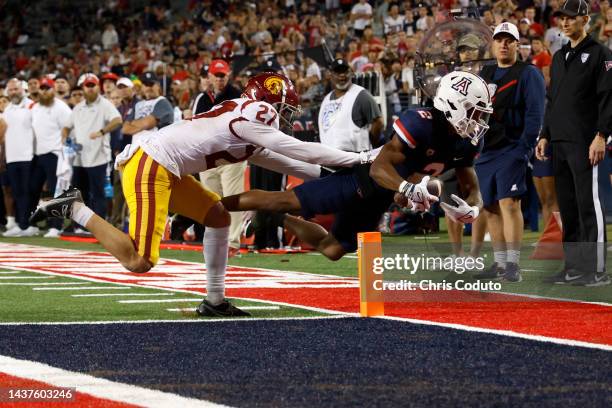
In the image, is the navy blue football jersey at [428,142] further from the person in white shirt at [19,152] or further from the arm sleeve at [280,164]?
the person in white shirt at [19,152]

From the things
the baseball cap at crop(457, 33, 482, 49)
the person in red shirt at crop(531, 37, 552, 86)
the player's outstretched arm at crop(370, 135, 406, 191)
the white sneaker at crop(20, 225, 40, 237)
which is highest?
the baseball cap at crop(457, 33, 482, 49)

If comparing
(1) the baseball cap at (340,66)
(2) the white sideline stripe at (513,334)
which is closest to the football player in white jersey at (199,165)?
(2) the white sideline stripe at (513,334)

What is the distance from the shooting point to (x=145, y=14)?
29.3 m

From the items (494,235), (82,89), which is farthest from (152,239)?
(82,89)

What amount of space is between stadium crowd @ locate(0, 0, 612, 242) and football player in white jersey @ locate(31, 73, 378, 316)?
426cm

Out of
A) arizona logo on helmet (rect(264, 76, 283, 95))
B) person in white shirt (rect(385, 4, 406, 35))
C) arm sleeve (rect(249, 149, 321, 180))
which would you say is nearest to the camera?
arizona logo on helmet (rect(264, 76, 283, 95))

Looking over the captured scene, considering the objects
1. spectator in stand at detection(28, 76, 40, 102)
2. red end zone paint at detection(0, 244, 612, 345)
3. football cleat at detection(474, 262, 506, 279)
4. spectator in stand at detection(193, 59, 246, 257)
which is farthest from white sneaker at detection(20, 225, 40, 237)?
football cleat at detection(474, 262, 506, 279)

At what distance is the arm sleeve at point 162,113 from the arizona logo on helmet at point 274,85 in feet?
20.4

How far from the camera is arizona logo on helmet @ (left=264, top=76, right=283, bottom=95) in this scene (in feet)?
21.4

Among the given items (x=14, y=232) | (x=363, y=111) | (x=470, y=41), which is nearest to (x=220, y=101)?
(x=363, y=111)

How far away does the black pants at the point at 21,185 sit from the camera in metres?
14.9

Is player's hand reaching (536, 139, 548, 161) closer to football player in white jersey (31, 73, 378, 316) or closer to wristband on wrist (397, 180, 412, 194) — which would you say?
football player in white jersey (31, 73, 378, 316)

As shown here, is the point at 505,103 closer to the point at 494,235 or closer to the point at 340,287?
the point at 494,235

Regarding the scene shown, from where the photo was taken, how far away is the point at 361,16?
808 inches
